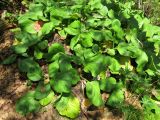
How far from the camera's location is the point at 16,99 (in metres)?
4.35

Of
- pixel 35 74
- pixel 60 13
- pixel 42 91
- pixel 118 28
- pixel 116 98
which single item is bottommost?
pixel 116 98

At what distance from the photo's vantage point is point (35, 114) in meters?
4.22

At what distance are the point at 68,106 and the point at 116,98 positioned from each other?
700mm

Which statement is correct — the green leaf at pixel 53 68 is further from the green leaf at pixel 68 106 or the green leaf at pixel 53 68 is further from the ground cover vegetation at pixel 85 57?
the green leaf at pixel 68 106

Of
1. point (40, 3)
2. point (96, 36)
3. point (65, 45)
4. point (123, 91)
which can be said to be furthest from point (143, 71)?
point (40, 3)

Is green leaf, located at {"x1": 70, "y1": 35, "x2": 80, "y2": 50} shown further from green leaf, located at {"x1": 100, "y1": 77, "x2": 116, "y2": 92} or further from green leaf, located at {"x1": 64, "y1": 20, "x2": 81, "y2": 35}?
green leaf, located at {"x1": 100, "y1": 77, "x2": 116, "y2": 92}

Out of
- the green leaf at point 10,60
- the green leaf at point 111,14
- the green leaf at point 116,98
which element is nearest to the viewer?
the green leaf at point 116,98

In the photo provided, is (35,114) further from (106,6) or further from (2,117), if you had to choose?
(106,6)

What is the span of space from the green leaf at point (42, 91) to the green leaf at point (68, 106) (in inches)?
8.1

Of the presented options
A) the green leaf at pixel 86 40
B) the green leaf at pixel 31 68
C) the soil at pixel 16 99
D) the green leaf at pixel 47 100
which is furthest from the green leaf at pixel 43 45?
the green leaf at pixel 47 100

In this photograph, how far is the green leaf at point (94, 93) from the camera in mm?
4371

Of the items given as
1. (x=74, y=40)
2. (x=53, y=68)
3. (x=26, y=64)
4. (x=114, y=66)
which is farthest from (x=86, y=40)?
(x=26, y=64)

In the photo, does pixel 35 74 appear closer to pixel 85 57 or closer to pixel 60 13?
pixel 85 57

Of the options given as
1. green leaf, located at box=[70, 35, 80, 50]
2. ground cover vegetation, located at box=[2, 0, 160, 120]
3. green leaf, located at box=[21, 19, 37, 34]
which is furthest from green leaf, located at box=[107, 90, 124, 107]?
green leaf, located at box=[21, 19, 37, 34]
